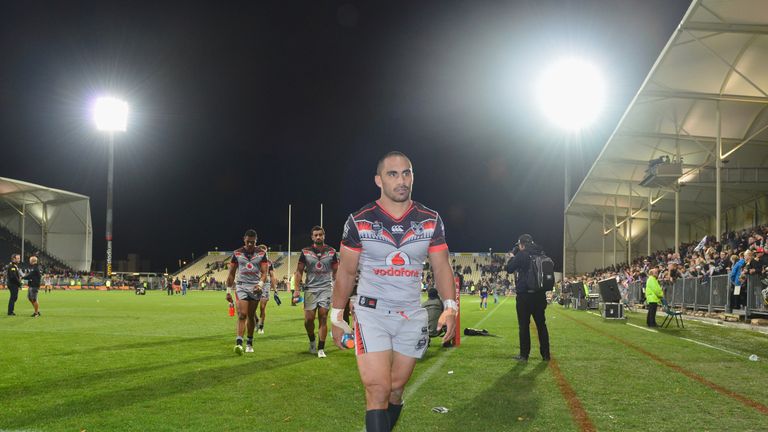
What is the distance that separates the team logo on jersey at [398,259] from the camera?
4.68 meters

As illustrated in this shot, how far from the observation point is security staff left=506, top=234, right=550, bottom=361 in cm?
1138

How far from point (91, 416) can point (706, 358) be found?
10.1 m

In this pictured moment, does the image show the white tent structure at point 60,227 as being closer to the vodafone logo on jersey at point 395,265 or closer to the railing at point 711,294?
the railing at point 711,294

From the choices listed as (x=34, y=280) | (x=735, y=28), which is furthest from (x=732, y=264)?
(x=34, y=280)

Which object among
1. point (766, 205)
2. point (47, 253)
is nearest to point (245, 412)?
point (766, 205)

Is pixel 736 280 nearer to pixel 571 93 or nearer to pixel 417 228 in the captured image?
A: pixel 417 228

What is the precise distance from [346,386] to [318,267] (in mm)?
4004

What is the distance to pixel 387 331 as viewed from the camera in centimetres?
457

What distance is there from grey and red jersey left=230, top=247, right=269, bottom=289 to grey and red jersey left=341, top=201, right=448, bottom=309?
7864 millimetres

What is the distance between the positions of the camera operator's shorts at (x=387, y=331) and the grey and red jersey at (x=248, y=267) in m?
7.99

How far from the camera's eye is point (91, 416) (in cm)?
652

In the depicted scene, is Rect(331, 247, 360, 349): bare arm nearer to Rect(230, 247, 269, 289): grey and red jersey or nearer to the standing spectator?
Rect(230, 247, 269, 289): grey and red jersey

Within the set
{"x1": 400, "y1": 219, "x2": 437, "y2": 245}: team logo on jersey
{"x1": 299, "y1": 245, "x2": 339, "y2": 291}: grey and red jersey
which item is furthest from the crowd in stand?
{"x1": 400, "y1": 219, "x2": 437, "y2": 245}: team logo on jersey

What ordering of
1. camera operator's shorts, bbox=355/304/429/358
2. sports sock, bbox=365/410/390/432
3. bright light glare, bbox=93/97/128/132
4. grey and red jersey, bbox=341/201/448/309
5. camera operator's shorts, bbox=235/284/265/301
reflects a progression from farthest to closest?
bright light glare, bbox=93/97/128/132, camera operator's shorts, bbox=235/284/265/301, grey and red jersey, bbox=341/201/448/309, camera operator's shorts, bbox=355/304/429/358, sports sock, bbox=365/410/390/432
